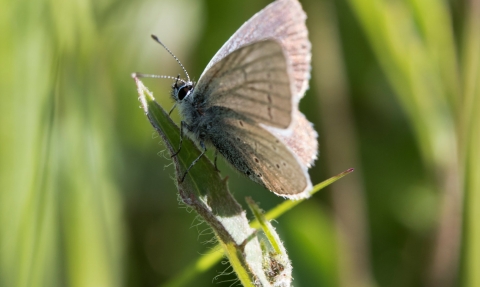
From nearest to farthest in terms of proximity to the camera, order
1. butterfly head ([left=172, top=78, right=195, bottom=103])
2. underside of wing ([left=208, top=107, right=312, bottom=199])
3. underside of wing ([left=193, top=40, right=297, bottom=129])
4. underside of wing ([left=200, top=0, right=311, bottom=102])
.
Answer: underside of wing ([left=193, top=40, right=297, bottom=129]) < underside of wing ([left=208, top=107, right=312, bottom=199]) < underside of wing ([left=200, top=0, right=311, bottom=102]) < butterfly head ([left=172, top=78, right=195, bottom=103])

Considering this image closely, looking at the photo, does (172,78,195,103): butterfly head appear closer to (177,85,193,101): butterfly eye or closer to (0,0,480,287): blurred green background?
(177,85,193,101): butterfly eye

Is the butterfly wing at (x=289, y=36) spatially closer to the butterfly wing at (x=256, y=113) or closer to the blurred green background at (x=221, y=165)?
the butterfly wing at (x=256, y=113)

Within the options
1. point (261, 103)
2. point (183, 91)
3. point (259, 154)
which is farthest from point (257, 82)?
point (183, 91)

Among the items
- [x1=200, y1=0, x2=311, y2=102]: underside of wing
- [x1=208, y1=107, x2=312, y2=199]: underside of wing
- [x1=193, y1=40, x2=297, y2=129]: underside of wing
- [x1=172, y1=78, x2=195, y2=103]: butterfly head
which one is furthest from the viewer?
[x1=172, y1=78, x2=195, y2=103]: butterfly head

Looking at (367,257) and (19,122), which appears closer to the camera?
(19,122)

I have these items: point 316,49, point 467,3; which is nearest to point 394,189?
point 316,49

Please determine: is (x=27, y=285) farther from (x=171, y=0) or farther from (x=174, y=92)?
(x=171, y=0)

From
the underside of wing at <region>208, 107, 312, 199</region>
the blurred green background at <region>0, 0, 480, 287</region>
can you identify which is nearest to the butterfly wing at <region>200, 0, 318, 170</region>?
the underside of wing at <region>208, 107, 312, 199</region>
